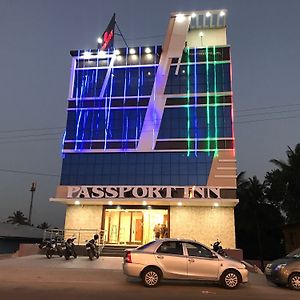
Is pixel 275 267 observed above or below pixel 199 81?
below

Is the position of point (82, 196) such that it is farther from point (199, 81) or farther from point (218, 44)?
point (218, 44)

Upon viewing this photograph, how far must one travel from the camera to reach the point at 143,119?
29.6 metres

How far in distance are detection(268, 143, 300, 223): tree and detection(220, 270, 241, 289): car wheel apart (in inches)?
1076

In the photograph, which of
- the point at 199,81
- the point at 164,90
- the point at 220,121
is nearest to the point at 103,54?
the point at 164,90

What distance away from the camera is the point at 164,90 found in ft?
98.3

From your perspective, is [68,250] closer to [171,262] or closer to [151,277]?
[151,277]

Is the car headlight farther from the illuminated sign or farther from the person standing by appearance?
the person standing

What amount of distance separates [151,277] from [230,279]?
97.0 inches

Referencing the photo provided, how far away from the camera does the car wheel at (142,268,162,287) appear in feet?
37.6

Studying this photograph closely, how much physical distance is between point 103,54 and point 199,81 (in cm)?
841

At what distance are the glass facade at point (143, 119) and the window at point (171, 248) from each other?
1557 centimetres

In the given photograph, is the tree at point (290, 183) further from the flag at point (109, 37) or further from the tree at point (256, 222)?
the flag at point (109, 37)

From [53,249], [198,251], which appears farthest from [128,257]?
[53,249]

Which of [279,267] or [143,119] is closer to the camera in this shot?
[279,267]
